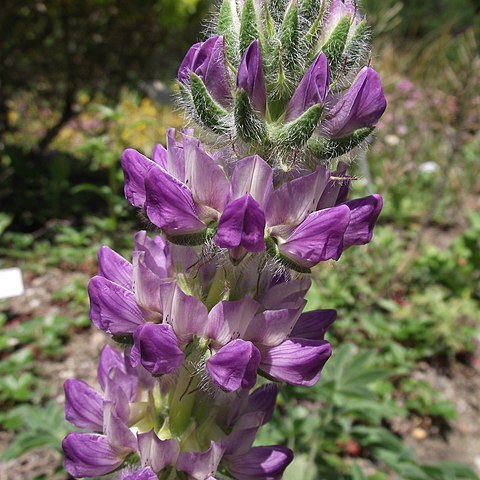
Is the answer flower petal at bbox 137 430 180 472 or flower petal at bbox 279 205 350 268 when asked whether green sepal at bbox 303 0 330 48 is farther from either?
flower petal at bbox 137 430 180 472

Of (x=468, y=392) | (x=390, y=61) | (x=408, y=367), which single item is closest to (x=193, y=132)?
(x=408, y=367)

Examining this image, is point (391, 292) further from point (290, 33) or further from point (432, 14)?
point (432, 14)

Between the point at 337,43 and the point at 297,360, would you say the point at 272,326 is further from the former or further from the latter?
the point at 337,43

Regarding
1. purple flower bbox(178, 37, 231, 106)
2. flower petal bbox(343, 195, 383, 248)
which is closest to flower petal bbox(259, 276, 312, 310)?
flower petal bbox(343, 195, 383, 248)

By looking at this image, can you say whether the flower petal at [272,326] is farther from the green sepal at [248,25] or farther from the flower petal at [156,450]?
the green sepal at [248,25]

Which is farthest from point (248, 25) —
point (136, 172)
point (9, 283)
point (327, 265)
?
point (327, 265)

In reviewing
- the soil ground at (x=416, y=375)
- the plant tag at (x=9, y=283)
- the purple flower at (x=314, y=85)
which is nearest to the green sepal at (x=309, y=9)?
the purple flower at (x=314, y=85)
